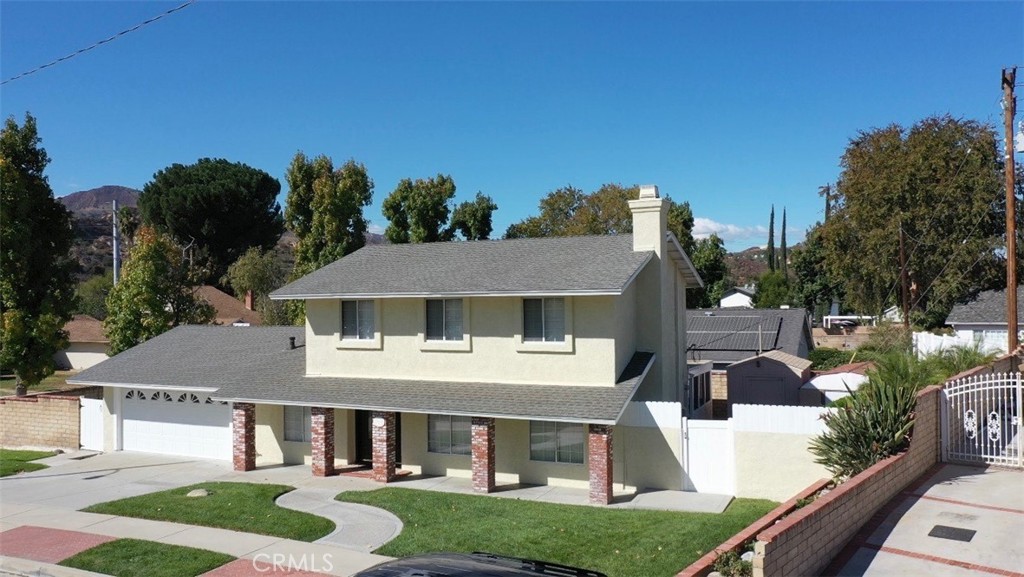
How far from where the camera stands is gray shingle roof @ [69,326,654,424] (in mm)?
17266

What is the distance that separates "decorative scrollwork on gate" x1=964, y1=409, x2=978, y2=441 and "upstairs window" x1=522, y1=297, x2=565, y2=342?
8855 millimetres

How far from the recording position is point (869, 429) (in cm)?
1366

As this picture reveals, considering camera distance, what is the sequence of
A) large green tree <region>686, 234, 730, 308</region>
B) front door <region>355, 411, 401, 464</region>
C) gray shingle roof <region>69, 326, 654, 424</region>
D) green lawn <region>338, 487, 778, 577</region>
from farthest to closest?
large green tree <region>686, 234, 730, 308</region> < front door <region>355, 411, 401, 464</region> < gray shingle roof <region>69, 326, 654, 424</region> < green lawn <region>338, 487, 778, 577</region>

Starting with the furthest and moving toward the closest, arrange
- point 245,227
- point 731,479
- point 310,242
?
point 245,227, point 310,242, point 731,479

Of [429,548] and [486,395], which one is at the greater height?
[486,395]

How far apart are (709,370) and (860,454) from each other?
41.8 ft

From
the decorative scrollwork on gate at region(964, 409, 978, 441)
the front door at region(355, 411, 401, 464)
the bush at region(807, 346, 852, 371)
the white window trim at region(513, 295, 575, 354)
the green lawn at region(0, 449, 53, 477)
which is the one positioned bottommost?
the green lawn at region(0, 449, 53, 477)

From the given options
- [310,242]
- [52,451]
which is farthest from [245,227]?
[52,451]

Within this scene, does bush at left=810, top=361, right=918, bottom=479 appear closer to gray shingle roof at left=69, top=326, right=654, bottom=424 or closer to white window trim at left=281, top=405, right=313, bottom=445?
gray shingle roof at left=69, top=326, right=654, bottom=424

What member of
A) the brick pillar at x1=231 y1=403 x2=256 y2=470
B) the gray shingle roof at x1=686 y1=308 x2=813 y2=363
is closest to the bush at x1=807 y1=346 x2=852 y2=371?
the gray shingle roof at x1=686 y1=308 x2=813 y2=363

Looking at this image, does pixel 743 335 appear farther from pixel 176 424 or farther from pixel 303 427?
pixel 176 424

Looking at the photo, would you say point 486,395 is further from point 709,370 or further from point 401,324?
point 709,370

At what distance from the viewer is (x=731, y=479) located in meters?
16.7

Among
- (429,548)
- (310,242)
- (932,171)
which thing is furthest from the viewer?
(932,171)
